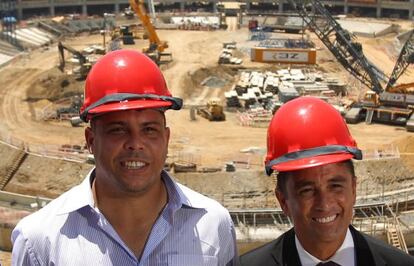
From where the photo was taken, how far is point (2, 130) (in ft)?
104

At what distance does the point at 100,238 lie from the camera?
4121mm

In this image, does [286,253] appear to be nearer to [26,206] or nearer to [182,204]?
[182,204]

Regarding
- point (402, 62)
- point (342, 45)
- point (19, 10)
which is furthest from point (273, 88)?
point (19, 10)

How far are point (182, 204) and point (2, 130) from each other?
29447 millimetres

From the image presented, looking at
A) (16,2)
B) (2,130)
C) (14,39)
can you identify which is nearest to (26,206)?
(2,130)

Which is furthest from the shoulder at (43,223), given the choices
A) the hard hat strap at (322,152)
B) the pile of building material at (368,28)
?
the pile of building material at (368,28)

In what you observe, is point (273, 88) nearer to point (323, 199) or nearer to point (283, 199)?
point (283, 199)

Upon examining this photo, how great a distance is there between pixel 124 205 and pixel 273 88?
35.0 metres

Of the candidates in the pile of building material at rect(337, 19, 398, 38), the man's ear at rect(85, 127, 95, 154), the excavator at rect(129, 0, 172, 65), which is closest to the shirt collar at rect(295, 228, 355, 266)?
the man's ear at rect(85, 127, 95, 154)

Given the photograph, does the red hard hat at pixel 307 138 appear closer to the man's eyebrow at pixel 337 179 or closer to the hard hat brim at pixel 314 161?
the hard hat brim at pixel 314 161

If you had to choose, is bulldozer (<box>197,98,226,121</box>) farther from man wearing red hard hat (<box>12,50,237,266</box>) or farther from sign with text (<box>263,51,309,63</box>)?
man wearing red hard hat (<box>12,50,237,266</box>)

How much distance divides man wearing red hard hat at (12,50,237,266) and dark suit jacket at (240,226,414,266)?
1.10 feet

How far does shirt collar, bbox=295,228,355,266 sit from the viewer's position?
408 cm

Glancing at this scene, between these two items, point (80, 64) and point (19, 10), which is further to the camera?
point (19, 10)
